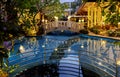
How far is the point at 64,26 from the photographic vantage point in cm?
2703

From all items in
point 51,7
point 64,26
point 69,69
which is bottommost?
point 64,26

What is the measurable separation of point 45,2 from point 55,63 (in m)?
17.2

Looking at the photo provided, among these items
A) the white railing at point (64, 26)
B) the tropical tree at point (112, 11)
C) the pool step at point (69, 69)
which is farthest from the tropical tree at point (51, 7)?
the tropical tree at point (112, 11)

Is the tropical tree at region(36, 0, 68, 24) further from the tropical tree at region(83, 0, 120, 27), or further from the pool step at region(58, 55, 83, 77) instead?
the tropical tree at region(83, 0, 120, 27)

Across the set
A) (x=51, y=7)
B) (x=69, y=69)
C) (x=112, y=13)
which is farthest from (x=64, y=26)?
(x=112, y=13)

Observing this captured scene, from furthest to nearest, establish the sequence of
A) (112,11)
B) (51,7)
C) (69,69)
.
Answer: (51,7), (69,69), (112,11)

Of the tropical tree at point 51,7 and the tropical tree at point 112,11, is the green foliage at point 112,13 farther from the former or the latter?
the tropical tree at point 51,7

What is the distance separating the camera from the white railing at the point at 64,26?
2603 cm

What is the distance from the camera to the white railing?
26.0 m

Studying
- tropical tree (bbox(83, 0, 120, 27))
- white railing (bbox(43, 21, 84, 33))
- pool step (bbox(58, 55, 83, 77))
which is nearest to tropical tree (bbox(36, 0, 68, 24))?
white railing (bbox(43, 21, 84, 33))

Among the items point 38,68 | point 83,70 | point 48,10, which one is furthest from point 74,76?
point 48,10

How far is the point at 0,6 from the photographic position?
5.03ft

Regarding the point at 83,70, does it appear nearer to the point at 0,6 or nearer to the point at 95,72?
the point at 95,72

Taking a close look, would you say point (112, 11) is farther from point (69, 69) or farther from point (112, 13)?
point (69, 69)
